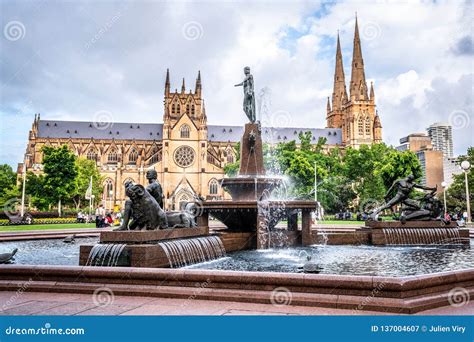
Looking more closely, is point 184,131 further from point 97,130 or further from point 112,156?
point 97,130

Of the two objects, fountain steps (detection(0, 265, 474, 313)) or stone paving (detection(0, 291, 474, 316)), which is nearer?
stone paving (detection(0, 291, 474, 316))

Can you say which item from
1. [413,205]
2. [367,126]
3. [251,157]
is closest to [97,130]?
[367,126]

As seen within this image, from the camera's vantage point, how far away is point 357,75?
9525 centimetres

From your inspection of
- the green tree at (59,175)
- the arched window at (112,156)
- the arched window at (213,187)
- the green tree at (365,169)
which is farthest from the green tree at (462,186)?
the arched window at (112,156)

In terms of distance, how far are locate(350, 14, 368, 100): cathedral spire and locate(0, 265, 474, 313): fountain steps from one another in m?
95.0

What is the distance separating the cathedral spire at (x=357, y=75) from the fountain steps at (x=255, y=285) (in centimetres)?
9504

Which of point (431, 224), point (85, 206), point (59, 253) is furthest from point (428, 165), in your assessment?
point (59, 253)

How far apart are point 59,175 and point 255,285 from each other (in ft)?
161

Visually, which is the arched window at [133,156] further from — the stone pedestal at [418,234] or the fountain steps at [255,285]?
the fountain steps at [255,285]

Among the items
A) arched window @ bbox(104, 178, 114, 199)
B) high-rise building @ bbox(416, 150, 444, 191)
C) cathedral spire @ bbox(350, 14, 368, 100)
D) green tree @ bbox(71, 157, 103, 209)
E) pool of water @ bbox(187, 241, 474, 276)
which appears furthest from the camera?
cathedral spire @ bbox(350, 14, 368, 100)

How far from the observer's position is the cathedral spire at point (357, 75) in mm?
93000

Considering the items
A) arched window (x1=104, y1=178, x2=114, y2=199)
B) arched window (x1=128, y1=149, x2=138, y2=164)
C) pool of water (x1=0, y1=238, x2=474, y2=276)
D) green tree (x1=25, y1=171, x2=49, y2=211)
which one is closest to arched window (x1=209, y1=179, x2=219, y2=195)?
arched window (x1=104, y1=178, x2=114, y2=199)

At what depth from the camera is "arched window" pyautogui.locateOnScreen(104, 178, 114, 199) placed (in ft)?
260

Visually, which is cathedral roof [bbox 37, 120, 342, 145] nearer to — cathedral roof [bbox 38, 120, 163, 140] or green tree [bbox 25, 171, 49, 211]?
cathedral roof [bbox 38, 120, 163, 140]
